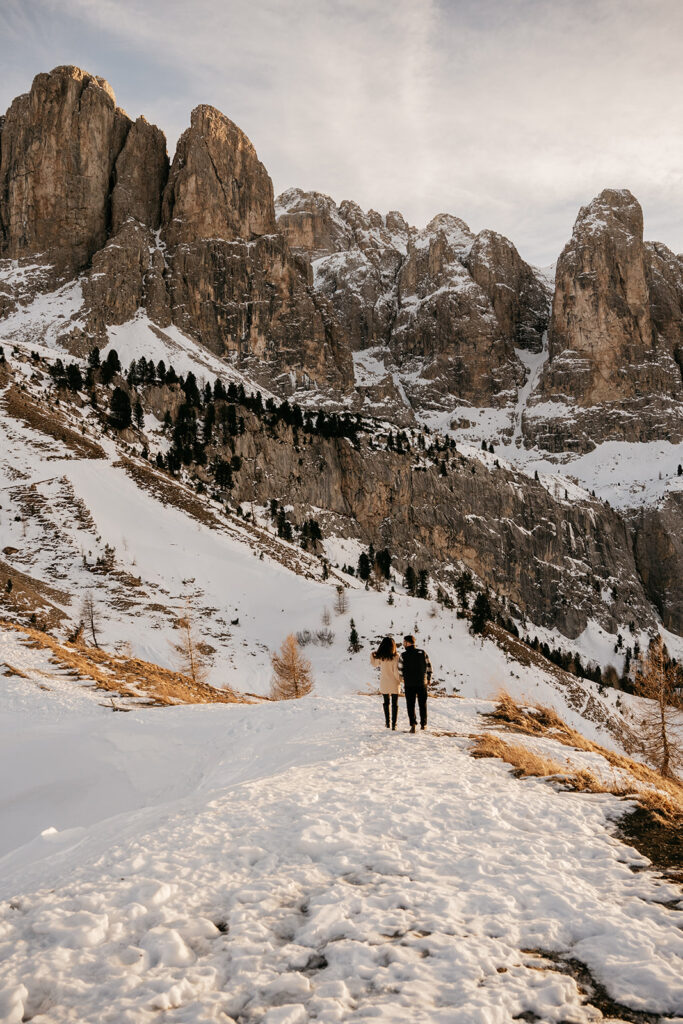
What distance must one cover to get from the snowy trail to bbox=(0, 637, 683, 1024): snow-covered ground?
0.02 metres

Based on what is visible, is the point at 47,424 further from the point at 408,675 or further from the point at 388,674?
the point at 408,675

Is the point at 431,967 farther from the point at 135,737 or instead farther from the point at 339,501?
the point at 339,501

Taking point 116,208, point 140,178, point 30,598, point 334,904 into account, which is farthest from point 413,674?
point 140,178

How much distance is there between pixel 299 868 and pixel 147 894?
1491 millimetres

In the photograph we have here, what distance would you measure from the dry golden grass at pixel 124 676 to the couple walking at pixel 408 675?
306 inches

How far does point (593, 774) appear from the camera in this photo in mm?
9781

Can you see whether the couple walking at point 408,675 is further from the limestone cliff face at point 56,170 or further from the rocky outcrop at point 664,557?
the limestone cliff face at point 56,170

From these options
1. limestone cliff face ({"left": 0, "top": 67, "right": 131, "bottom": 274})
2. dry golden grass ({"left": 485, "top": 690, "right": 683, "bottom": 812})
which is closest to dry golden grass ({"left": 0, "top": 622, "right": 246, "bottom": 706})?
dry golden grass ({"left": 485, "top": 690, "right": 683, "bottom": 812})

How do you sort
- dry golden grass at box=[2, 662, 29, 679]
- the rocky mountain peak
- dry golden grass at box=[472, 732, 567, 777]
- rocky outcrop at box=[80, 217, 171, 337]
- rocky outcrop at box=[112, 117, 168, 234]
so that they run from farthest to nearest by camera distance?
1. the rocky mountain peak
2. rocky outcrop at box=[112, 117, 168, 234]
3. rocky outcrop at box=[80, 217, 171, 337]
4. dry golden grass at box=[2, 662, 29, 679]
5. dry golden grass at box=[472, 732, 567, 777]

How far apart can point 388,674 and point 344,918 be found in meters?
8.63

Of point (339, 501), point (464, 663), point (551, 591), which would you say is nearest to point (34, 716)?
point (464, 663)

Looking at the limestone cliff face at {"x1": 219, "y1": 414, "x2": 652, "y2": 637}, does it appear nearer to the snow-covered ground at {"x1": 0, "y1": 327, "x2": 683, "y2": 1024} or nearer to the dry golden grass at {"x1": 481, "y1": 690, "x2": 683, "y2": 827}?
the dry golden grass at {"x1": 481, "y1": 690, "x2": 683, "y2": 827}

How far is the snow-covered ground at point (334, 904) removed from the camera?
386cm

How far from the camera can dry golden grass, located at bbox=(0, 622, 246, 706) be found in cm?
1902
